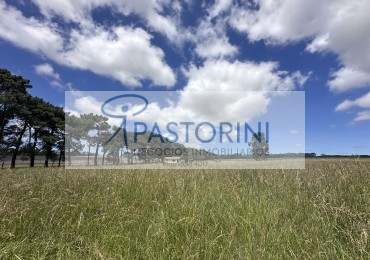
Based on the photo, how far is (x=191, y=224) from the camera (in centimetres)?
378

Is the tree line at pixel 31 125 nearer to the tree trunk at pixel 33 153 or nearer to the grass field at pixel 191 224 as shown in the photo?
the tree trunk at pixel 33 153

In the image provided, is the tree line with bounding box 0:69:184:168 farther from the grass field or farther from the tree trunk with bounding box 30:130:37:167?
the grass field

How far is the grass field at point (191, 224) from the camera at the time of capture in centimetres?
315

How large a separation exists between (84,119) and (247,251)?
2441 inches

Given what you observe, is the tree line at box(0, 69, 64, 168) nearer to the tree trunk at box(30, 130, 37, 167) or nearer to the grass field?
the tree trunk at box(30, 130, 37, 167)

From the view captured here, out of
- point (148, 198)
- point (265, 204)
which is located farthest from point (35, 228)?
point (265, 204)

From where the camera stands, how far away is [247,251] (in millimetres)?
3021

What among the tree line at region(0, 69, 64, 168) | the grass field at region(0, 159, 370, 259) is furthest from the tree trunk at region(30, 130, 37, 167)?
the grass field at region(0, 159, 370, 259)

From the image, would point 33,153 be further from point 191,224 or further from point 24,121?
point 191,224

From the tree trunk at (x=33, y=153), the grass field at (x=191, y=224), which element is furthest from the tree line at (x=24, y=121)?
the grass field at (x=191, y=224)

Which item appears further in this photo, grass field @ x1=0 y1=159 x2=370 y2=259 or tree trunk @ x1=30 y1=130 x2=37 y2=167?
tree trunk @ x1=30 y1=130 x2=37 y2=167

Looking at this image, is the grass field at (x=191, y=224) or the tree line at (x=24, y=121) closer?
the grass field at (x=191, y=224)

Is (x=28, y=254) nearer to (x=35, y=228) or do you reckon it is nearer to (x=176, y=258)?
(x=35, y=228)

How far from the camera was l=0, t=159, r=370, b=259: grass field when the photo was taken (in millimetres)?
3152
